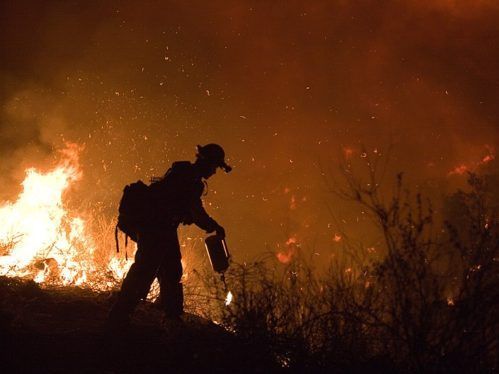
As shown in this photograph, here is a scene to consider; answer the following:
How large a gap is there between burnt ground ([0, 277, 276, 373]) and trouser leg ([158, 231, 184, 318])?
0.61ft

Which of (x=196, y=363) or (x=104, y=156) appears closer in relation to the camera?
(x=196, y=363)

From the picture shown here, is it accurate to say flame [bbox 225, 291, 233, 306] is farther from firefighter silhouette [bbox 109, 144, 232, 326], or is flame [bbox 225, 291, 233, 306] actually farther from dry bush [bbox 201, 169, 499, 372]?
firefighter silhouette [bbox 109, 144, 232, 326]

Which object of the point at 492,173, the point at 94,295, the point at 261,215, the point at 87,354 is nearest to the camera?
the point at 87,354

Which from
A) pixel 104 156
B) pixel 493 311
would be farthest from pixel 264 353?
pixel 104 156

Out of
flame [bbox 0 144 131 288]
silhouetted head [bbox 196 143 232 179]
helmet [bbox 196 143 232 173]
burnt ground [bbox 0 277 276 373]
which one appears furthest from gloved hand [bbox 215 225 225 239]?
flame [bbox 0 144 131 288]

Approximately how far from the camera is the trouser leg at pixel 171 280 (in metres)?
3.95

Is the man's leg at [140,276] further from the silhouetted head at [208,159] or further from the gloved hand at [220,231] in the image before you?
the silhouetted head at [208,159]

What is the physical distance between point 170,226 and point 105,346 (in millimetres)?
1166

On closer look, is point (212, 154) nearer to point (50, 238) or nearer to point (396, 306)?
point (396, 306)

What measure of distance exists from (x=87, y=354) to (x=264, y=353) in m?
1.35

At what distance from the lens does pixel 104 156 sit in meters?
22.2

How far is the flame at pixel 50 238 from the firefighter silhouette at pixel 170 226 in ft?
8.34

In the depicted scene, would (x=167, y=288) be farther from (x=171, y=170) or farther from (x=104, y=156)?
(x=104, y=156)

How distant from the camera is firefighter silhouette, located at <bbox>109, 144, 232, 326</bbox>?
3.64 meters
